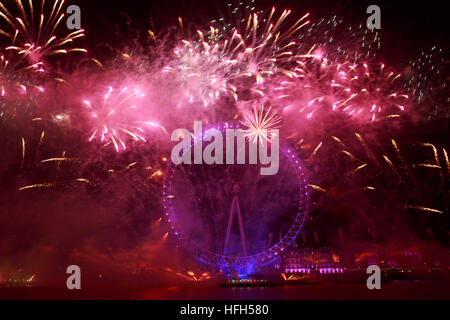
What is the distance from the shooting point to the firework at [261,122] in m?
17.2

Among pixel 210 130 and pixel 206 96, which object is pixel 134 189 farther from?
pixel 206 96

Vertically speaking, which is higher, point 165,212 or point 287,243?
point 165,212

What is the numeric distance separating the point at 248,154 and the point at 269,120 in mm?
2631

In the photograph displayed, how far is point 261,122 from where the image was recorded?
17547 millimetres

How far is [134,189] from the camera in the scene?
65.7 ft

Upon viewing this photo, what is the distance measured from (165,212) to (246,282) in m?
5.74

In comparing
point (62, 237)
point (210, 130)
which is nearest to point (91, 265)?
point (62, 237)

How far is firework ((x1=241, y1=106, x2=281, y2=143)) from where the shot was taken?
56.5 ft

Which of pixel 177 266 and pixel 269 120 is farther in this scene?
pixel 177 266

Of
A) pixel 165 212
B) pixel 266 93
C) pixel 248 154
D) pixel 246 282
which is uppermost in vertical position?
pixel 266 93
